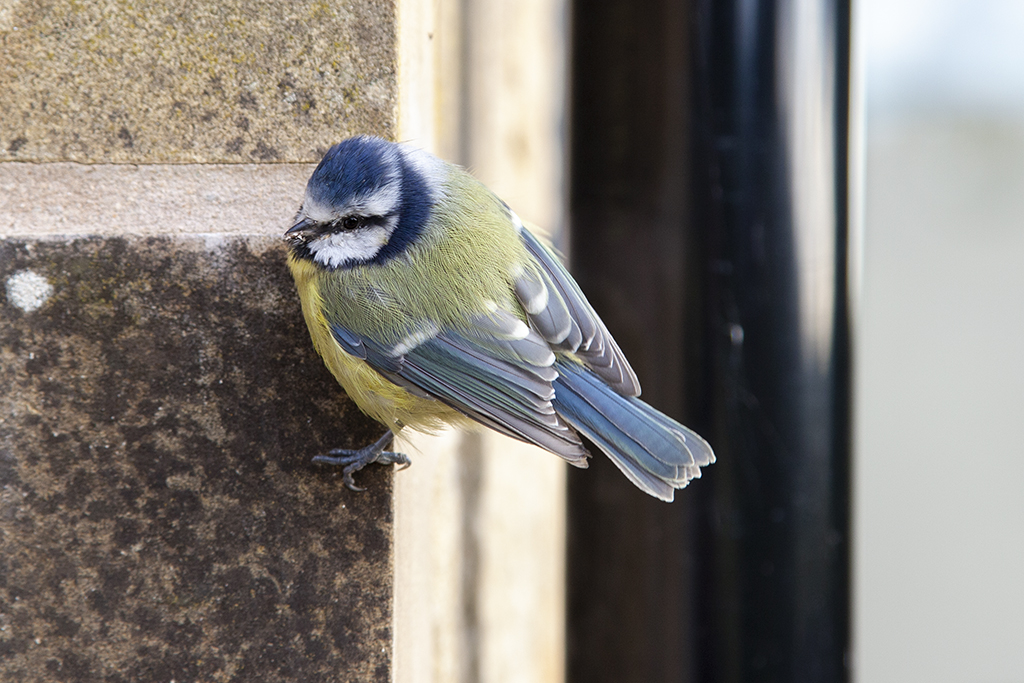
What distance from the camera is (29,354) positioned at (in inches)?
40.1

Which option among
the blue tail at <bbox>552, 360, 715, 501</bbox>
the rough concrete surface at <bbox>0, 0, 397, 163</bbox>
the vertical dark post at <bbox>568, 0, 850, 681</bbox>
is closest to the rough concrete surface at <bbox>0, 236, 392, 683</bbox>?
the rough concrete surface at <bbox>0, 0, 397, 163</bbox>

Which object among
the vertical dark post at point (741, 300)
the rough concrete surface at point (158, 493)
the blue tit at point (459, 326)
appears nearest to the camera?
the rough concrete surface at point (158, 493)

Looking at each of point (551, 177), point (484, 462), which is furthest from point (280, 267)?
point (551, 177)

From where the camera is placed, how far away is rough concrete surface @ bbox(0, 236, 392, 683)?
1017 millimetres

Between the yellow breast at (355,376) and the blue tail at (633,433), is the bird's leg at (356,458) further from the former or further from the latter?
the blue tail at (633,433)

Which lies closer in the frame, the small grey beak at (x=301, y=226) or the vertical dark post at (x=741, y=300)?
the small grey beak at (x=301, y=226)

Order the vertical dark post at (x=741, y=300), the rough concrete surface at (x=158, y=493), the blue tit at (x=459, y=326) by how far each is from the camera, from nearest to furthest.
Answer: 1. the rough concrete surface at (x=158, y=493)
2. the blue tit at (x=459, y=326)
3. the vertical dark post at (x=741, y=300)


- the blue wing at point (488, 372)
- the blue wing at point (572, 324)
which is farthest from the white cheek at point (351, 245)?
the blue wing at point (572, 324)

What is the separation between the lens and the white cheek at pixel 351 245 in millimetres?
1212

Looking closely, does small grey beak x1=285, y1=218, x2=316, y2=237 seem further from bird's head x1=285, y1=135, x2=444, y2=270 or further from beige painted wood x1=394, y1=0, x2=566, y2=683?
beige painted wood x1=394, y1=0, x2=566, y2=683

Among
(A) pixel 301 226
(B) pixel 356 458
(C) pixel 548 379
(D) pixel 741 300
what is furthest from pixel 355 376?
(D) pixel 741 300

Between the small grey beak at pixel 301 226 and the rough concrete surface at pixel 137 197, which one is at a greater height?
the rough concrete surface at pixel 137 197

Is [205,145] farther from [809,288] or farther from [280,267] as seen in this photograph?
[809,288]

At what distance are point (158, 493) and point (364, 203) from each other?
492 mm
